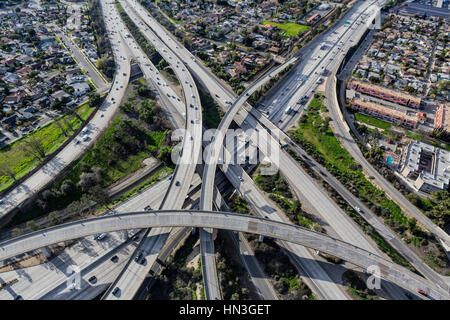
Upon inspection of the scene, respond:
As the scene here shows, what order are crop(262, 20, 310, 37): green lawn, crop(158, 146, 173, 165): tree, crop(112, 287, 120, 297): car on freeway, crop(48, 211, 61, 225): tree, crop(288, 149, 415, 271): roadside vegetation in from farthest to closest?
1. crop(262, 20, 310, 37): green lawn
2. crop(158, 146, 173, 165): tree
3. crop(48, 211, 61, 225): tree
4. crop(288, 149, 415, 271): roadside vegetation
5. crop(112, 287, 120, 297): car on freeway

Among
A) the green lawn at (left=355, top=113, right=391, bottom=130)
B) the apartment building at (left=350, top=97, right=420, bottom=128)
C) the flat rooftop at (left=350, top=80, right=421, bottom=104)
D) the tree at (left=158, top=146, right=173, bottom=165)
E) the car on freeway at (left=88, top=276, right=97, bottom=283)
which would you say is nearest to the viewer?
the car on freeway at (left=88, top=276, right=97, bottom=283)

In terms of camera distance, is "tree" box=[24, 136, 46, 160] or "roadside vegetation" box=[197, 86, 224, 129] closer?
"tree" box=[24, 136, 46, 160]

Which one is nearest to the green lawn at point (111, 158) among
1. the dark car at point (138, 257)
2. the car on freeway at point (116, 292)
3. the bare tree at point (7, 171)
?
the bare tree at point (7, 171)

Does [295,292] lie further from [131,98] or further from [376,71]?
[376,71]

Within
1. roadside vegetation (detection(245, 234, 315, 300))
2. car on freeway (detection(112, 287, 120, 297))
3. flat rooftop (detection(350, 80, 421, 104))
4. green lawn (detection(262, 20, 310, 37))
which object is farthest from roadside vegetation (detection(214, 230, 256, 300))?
green lawn (detection(262, 20, 310, 37))

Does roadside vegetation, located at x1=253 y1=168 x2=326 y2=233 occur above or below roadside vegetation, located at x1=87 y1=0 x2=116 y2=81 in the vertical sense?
below

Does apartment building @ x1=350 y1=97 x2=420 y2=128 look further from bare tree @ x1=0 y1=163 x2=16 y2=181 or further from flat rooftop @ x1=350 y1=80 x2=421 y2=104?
bare tree @ x1=0 y1=163 x2=16 y2=181

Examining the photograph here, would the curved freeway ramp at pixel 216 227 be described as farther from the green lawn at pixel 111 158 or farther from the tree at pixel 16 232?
the green lawn at pixel 111 158
